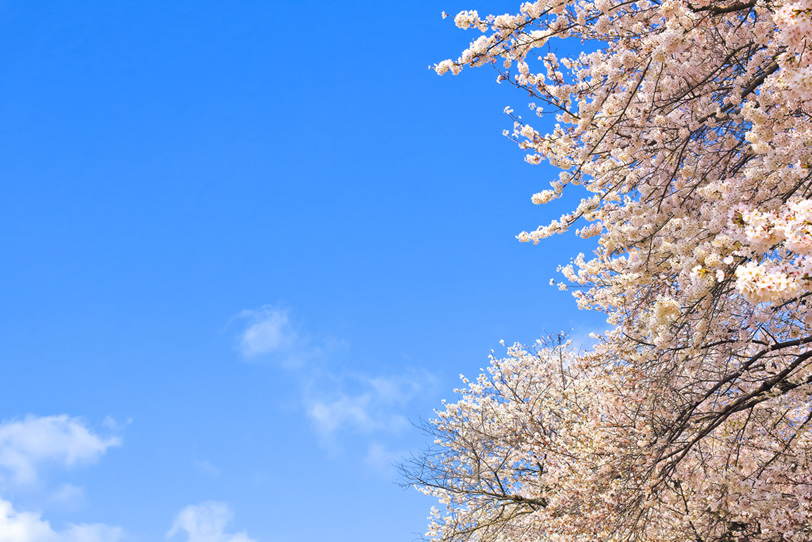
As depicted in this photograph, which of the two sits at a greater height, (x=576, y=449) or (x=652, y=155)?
(x=652, y=155)

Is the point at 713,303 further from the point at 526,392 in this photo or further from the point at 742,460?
the point at 526,392

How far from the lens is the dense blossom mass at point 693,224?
5.21 m

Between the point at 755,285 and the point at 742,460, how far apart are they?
7307mm

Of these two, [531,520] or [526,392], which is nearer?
[531,520]

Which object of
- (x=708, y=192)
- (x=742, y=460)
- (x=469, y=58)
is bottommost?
(x=742, y=460)

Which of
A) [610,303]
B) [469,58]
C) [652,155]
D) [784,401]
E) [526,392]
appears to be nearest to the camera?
[469,58]

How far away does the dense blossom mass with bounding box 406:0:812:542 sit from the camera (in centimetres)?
521

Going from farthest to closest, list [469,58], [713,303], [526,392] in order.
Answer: [526,392]
[469,58]
[713,303]

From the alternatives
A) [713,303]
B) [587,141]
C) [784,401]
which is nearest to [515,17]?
[587,141]

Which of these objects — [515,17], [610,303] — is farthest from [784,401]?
[515,17]

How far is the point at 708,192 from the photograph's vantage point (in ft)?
18.5

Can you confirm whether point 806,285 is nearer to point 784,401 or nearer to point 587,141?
point 587,141

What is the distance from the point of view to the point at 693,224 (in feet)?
20.0

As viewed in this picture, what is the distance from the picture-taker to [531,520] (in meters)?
13.5
